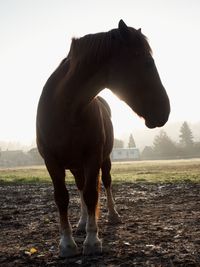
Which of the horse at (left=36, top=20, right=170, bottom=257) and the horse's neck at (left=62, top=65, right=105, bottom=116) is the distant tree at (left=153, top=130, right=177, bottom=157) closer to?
the horse at (left=36, top=20, right=170, bottom=257)

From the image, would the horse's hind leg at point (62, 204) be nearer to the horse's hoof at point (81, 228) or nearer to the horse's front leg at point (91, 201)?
the horse's front leg at point (91, 201)

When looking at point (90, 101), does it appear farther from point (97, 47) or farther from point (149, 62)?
point (149, 62)

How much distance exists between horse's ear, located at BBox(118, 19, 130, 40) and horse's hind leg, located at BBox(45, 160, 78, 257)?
7.03ft

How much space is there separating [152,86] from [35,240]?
358 cm

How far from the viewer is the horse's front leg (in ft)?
17.3

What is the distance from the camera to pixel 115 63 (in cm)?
486

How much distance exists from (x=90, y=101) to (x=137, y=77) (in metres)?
0.94

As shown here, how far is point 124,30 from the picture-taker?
475cm

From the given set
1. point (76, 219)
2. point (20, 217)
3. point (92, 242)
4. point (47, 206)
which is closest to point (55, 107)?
point (92, 242)

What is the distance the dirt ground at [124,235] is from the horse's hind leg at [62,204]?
17 centimetres

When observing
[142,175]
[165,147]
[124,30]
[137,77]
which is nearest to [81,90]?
[137,77]

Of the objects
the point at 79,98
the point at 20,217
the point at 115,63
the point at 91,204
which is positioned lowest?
the point at 20,217

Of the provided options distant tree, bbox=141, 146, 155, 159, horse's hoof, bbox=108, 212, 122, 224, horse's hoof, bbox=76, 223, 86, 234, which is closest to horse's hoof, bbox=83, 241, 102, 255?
horse's hoof, bbox=76, 223, 86, 234

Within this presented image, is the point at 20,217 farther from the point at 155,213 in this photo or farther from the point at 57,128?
the point at 57,128
